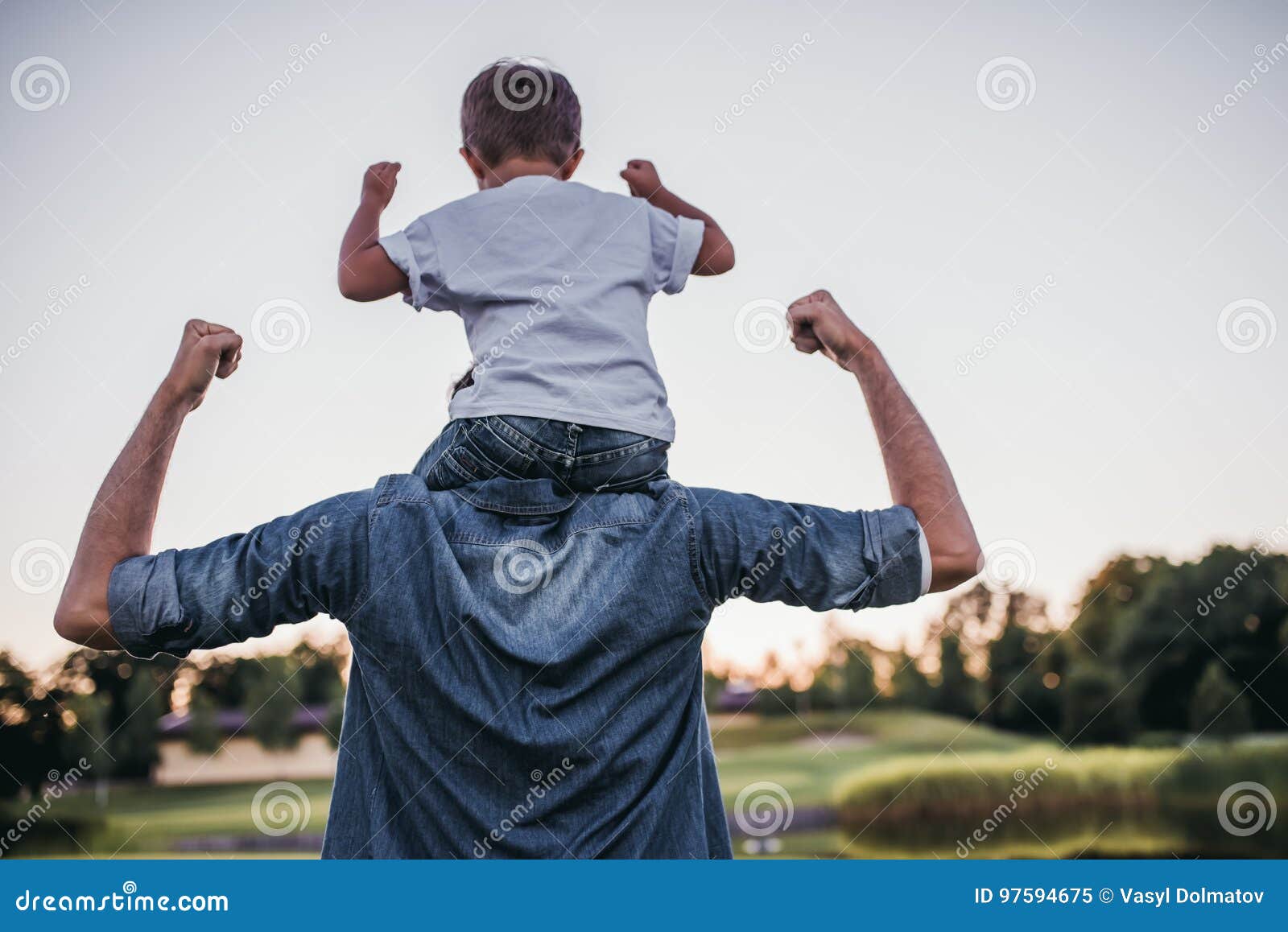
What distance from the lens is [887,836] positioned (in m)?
22.9

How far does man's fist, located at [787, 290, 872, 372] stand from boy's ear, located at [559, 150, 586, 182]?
372mm

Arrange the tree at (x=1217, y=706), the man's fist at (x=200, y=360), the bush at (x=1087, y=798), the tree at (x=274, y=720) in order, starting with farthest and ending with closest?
the bush at (x=1087, y=798) < the tree at (x=1217, y=706) < the tree at (x=274, y=720) < the man's fist at (x=200, y=360)

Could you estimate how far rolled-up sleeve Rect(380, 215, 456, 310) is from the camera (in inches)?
56.4

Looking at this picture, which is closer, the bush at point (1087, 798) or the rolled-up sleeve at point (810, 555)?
the rolled-up sleeve at point (810, 555)

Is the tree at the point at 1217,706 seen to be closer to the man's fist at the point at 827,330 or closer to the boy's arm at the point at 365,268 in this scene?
the man's fist at the point at 827,330

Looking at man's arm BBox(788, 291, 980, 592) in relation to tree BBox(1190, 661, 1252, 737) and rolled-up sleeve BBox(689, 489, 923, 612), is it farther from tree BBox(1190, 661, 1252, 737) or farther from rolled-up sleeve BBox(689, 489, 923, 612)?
tree BBox(1190, 661, 1252, 737)

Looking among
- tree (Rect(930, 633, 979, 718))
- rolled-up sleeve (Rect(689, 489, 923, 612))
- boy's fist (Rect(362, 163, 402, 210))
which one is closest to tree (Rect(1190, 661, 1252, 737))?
tree (Rect(930, 633, 979, 718))

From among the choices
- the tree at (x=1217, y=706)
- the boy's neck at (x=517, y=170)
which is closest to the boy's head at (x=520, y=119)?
the boy's neck at (x=517, y=170)

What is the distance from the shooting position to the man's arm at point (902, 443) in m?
1.30

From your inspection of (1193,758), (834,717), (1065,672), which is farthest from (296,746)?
(1193,758)

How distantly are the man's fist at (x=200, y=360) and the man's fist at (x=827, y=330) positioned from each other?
684mm

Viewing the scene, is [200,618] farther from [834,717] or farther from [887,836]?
[887,836]

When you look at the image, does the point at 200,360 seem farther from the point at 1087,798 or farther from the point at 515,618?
the point at 1087,798
